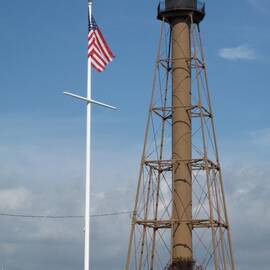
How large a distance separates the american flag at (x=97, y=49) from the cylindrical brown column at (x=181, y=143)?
2165 centimetres

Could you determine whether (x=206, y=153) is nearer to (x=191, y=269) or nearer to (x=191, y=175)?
(x=191, y=175)

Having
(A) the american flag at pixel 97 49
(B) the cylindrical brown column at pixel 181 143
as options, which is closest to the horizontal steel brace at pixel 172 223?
(B) the cylindrical brown column at pixel 181 143

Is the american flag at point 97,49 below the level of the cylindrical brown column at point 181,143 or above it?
below

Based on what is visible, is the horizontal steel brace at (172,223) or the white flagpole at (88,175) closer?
the white flagpole at (88,175)

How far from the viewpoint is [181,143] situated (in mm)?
65188

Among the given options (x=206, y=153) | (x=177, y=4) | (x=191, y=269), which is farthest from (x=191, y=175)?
(x=177, y=4)

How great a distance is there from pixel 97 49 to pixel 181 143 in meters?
22.7

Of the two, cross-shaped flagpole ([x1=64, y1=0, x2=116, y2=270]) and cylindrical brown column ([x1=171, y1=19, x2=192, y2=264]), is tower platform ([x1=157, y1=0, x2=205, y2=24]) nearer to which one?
cylindrical brown column ([x1=171, y1=19, x2=192, y2=264])

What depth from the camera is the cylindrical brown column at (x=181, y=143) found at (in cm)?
6369

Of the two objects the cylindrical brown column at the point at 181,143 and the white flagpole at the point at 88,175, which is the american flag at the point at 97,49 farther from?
the cylindrical brown column at the point at 181,143

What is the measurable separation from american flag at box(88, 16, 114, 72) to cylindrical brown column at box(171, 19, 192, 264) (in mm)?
21646

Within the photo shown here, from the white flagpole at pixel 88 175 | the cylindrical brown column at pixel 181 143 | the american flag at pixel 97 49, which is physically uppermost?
the cylindrical brown column at pixel 181 143

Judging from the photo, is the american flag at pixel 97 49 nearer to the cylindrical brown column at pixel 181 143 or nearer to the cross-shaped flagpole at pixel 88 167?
the cross-shaped flagpole at pixel 88 167

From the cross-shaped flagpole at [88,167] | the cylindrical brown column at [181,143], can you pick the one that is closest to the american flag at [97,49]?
the cross-shaped flagpole at [88,167]
